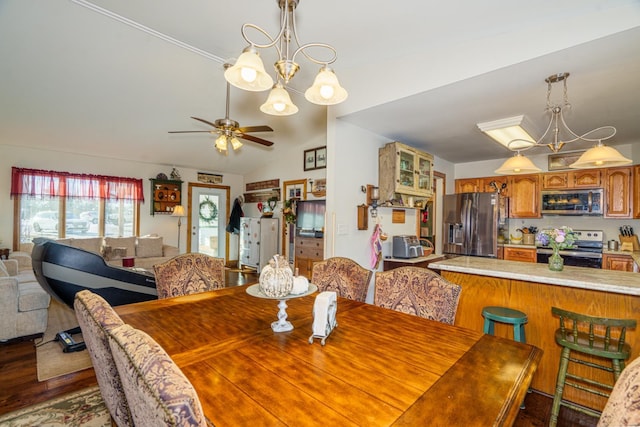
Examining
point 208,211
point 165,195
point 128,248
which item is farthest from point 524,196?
point 128,248

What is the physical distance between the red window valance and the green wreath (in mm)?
1327

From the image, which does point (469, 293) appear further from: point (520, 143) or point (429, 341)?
point (520, 143)

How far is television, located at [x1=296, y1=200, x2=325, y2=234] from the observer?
5.38m

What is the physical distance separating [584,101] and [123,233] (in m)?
7.26

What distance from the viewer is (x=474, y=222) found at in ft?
15.6

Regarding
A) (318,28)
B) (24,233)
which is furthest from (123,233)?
(318,28)

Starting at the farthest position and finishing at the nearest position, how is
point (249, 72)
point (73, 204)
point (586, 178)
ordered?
point (73, 204) < point (586, 178) < point (249, 72)

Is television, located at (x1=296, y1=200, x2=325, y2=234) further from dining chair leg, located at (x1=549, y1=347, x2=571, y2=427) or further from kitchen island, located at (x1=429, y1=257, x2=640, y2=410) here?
dining chair leg, located at (x1=549, y1=347, x2=571, y2=427)

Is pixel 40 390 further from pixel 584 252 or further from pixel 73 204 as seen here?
pixel 584 252

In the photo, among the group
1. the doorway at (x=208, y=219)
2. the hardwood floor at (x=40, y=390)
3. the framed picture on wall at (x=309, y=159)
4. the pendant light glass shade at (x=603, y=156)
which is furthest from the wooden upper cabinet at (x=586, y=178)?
the doorway at (x=208, y=219)

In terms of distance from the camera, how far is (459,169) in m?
5.68

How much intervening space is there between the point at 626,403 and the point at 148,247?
6.33 metres

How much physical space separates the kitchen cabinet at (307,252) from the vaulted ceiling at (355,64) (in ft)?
7.55

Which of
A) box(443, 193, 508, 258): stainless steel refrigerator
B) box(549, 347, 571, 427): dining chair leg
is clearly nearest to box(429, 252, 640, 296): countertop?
box(549, 347, 571, 427): dining chair leg
